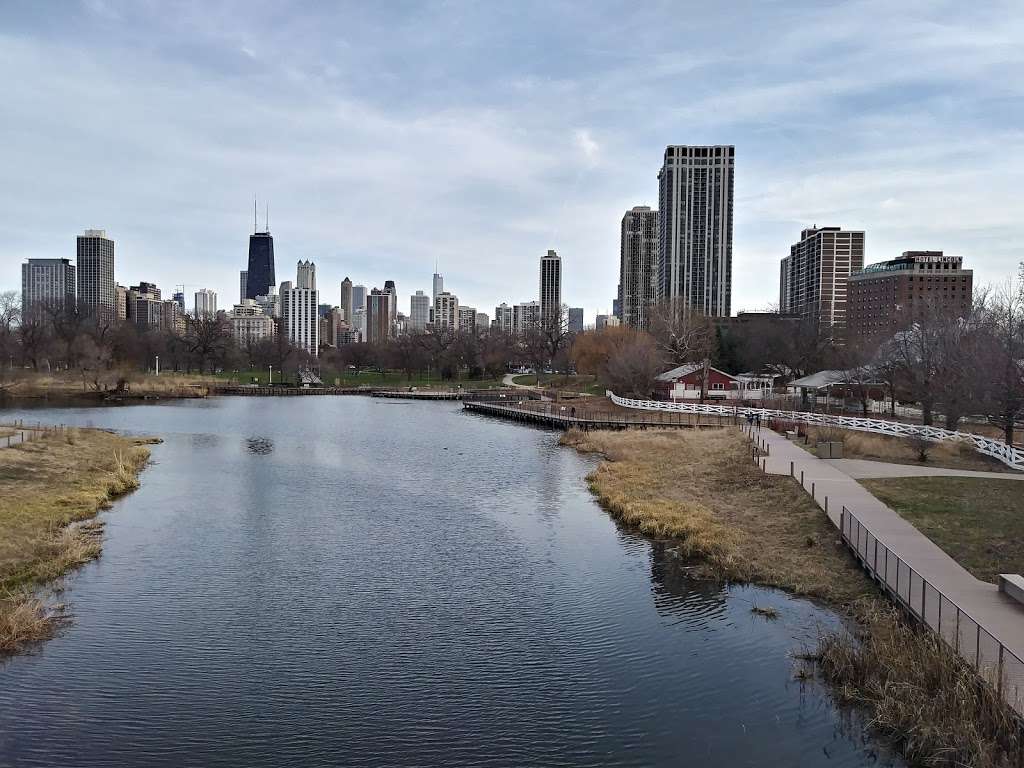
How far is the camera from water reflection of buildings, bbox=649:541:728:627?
69.8 ft

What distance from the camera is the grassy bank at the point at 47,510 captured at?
781 inches

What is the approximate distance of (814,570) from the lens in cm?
2362

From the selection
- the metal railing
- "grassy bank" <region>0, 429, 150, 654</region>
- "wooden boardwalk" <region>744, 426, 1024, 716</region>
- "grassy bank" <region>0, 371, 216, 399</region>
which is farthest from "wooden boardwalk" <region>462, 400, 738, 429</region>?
"grassy bank" <region>0, 371, 216, 399</region>

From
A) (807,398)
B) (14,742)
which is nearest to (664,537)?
(14,742)

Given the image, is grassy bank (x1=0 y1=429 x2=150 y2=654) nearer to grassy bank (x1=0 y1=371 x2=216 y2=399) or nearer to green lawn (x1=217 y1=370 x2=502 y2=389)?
grassy bank (x1=0 y1=371 x2=216 y2=399)

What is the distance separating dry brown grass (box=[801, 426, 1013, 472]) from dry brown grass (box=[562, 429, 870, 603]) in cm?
566

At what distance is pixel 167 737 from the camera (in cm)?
1480

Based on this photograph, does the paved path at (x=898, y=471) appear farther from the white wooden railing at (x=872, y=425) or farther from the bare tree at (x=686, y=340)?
the bare tree at (x=686, y=340)

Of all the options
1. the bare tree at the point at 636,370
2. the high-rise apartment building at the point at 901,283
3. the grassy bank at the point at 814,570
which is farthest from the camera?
the high-rise apartment building at the point at 901,283

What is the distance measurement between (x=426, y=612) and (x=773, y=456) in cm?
2622

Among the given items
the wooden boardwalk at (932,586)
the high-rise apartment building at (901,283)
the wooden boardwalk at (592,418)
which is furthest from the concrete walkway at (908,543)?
the high-rise apartment building at (901,283)

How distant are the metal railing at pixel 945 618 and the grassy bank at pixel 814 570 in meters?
0.31

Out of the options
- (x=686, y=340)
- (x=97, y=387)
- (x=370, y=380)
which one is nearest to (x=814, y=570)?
(x=686, y=340)

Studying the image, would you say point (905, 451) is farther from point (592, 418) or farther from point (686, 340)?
point (686, 340)
